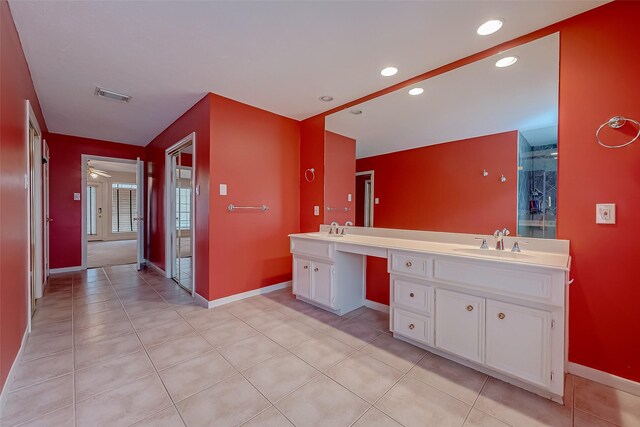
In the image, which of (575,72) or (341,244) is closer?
(575,72)

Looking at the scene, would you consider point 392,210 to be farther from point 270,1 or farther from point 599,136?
point 270,1

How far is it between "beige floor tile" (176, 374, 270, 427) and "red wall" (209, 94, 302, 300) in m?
1.49

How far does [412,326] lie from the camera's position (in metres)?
2.07

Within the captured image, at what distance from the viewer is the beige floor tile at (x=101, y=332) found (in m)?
2.22

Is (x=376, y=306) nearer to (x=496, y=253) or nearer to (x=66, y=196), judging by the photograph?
(x=496, y=253)

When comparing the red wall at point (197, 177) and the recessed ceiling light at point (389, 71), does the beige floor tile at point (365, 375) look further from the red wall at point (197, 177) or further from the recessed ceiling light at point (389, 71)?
the recessed ceiling light at point (389, 71)

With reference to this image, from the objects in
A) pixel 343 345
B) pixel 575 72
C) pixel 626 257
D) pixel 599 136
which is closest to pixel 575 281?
pixel 626 257

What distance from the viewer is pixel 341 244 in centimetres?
260

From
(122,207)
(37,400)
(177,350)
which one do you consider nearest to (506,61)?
(177,350)

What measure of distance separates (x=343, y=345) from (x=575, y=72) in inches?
98.4

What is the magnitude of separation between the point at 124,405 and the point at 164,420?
0.31 metres

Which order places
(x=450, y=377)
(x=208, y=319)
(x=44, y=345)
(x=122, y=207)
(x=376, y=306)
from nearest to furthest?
(x=450, y=377)
(x=44, y=345)
(x=208, y=319)
(x=376, y=306)
(x=122, y=207)

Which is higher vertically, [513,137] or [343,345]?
[513,137]

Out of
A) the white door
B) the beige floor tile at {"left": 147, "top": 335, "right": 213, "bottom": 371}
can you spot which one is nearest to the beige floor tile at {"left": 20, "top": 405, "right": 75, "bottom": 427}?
the beige floor tile at {"left": 147, "top": 335, "right": 213, "bottom": 371}
